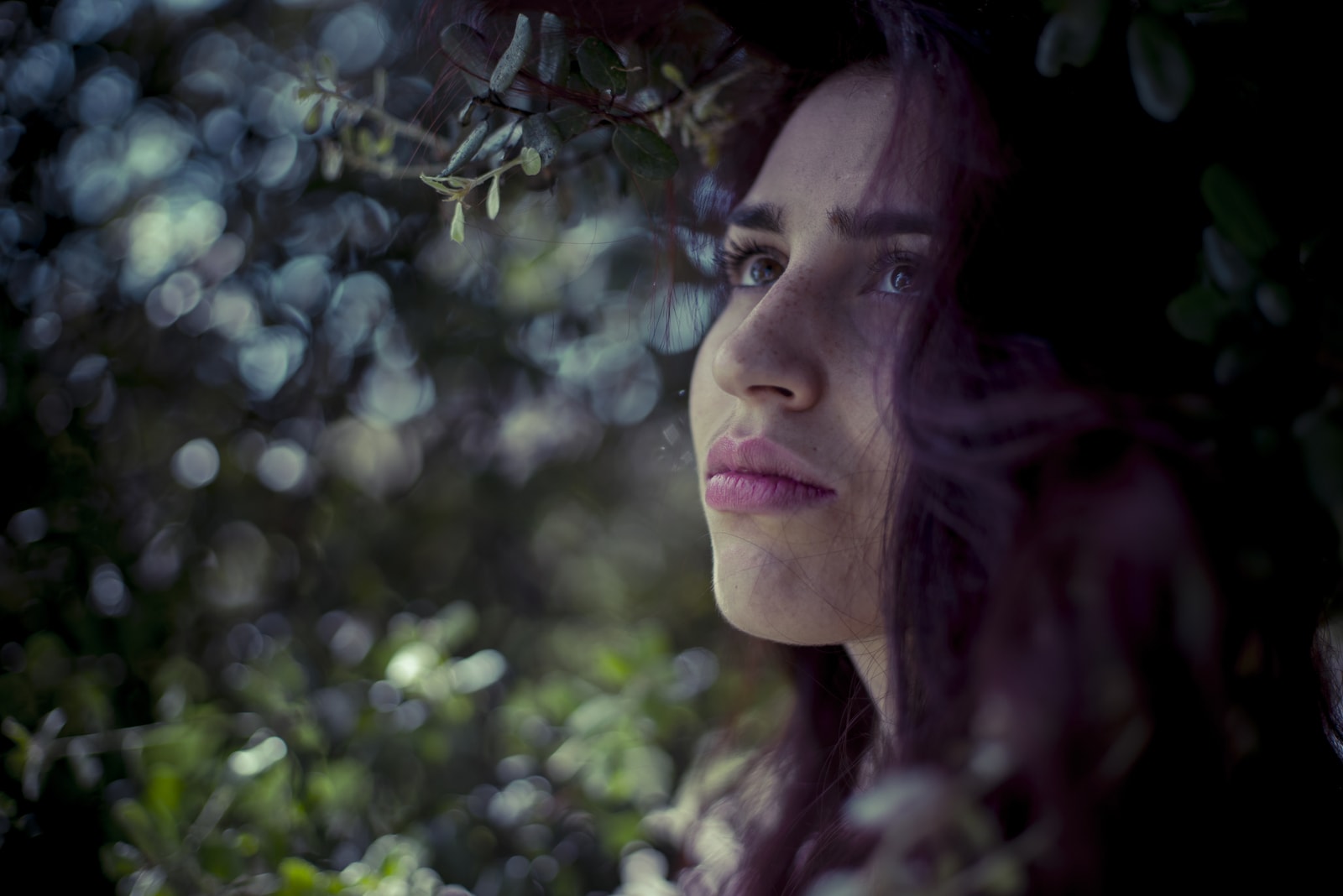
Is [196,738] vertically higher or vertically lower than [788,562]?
lower

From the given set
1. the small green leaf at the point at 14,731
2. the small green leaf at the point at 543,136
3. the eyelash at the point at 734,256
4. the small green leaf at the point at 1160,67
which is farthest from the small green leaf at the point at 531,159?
the small green leaf at the point at 14,731

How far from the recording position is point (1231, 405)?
0.55 m

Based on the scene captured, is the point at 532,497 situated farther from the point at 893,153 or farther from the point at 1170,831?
the point at 1170,831

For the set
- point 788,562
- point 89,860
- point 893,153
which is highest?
point 893,153

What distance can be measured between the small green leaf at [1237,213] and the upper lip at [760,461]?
428 mm

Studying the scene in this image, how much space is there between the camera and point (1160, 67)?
578 mm

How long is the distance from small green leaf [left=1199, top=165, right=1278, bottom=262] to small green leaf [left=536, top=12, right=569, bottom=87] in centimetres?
57

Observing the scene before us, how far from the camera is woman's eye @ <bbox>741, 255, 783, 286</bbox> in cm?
115

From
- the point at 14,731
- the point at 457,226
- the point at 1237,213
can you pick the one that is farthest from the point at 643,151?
the point at 14,731

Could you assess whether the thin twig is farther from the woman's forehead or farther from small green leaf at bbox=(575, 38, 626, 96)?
the woman's forehead

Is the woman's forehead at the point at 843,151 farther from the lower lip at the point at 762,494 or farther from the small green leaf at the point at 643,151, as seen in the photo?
the lower lip at the point at 762,494

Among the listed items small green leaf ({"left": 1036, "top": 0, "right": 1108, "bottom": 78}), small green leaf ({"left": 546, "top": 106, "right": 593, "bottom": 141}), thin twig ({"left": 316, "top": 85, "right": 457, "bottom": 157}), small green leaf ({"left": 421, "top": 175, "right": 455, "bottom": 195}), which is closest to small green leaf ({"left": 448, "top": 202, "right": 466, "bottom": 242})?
small green leaf ({"left": 421, "top": 175, "right": 455, "bottom": 195})

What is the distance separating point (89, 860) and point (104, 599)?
1.27ft

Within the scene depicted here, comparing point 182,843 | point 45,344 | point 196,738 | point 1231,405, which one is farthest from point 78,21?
point 1231,405
